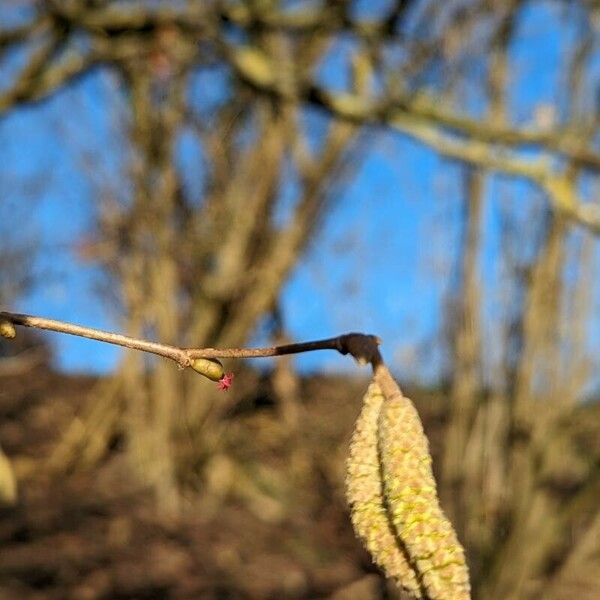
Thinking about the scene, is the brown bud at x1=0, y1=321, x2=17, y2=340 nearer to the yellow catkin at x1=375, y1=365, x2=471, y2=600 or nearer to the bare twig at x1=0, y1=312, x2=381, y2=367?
the bare twig at x1=0, y1=312, x2=381, y2=367

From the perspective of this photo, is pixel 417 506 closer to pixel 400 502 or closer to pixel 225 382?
pixel 400 502

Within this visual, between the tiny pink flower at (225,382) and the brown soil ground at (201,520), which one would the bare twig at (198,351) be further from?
the brown soil ground at (201,520)

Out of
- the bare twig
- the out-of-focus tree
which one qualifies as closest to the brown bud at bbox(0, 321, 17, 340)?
the bare twig

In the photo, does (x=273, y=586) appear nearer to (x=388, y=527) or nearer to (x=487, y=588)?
(x=487, y=588)

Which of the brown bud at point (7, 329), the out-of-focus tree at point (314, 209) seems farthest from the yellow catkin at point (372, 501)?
the out-of-focus tree at point (314, 209)

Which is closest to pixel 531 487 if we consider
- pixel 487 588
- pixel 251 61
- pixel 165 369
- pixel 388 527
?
pixel 487 588

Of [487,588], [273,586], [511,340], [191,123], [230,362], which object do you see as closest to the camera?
[487,588]
